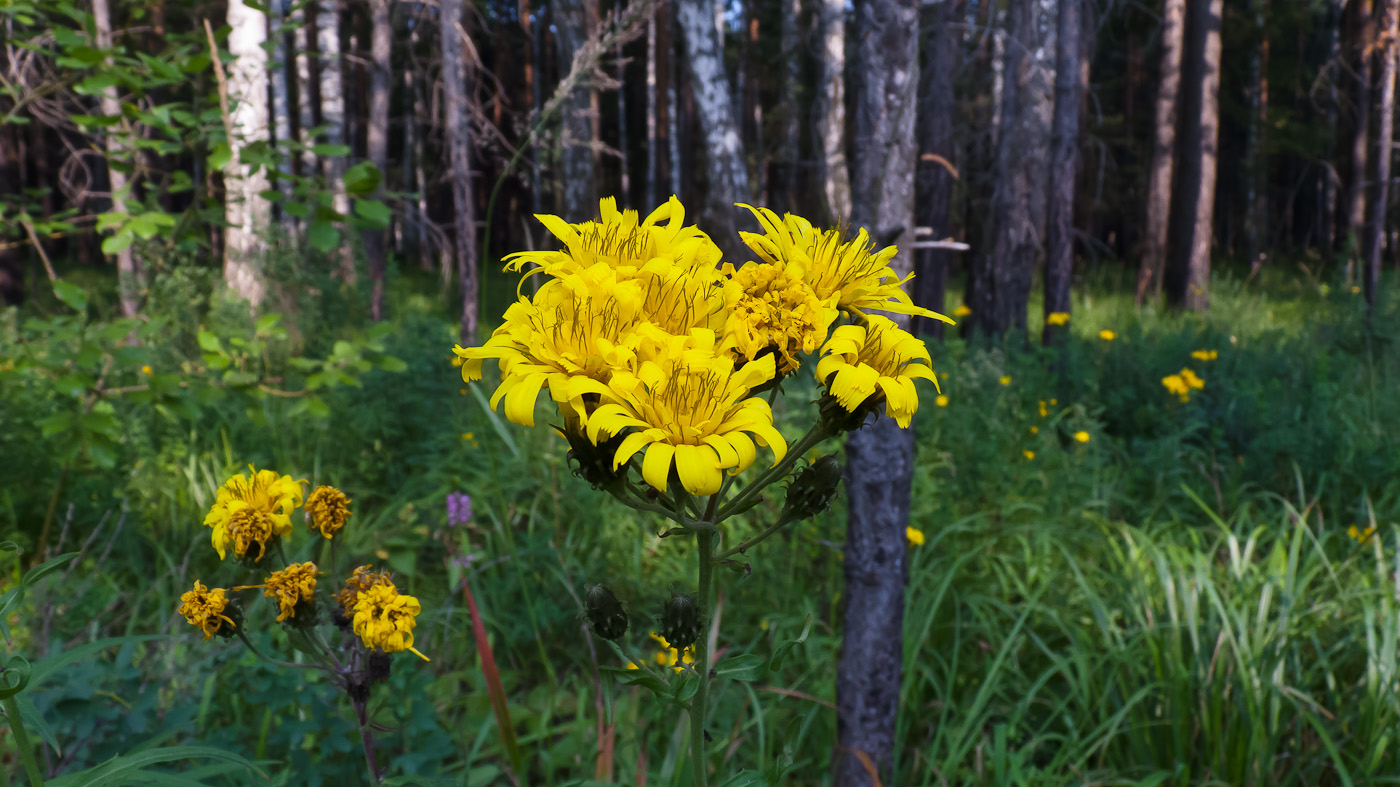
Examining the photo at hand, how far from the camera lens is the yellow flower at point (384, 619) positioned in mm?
1060

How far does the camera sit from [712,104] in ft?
18.1

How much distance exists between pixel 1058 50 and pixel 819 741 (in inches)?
289

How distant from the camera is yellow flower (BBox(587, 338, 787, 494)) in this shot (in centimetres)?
78

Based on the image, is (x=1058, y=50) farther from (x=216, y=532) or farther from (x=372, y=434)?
(x=216, y=532)

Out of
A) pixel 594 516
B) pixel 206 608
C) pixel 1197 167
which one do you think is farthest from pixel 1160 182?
pixel 206 608

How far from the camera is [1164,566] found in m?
2.56

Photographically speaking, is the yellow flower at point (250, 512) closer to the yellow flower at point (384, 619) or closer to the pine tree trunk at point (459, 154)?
the yellow flower at point (384, 619)

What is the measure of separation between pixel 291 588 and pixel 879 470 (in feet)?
4.49

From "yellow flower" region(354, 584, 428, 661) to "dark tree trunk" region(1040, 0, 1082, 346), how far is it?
748 cm

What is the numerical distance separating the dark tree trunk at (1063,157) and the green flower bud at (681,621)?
7.40m

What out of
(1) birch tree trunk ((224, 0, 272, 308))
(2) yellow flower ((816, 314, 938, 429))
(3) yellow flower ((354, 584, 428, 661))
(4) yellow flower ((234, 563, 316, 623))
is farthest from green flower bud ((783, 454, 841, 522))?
(1) birch tree trunk ((224, 0, 272, 308))

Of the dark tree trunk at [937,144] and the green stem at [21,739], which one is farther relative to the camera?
the dark tree trunk at [937,144]

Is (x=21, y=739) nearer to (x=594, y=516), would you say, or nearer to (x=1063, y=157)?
(x=594, y=516)

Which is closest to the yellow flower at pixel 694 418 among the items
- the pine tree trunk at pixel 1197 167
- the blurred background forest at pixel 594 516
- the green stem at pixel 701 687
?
the green stem at pixel 701 687
